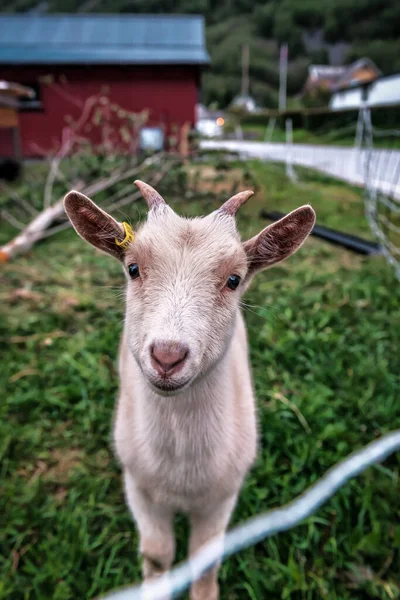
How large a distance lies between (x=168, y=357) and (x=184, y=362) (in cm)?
6

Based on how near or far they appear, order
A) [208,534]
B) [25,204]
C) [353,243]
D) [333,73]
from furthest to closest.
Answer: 1. [333,73]
2. [25,204]
3. [353,243]
4. [208,534]

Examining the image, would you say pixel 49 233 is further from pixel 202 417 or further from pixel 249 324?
pixel 202 417

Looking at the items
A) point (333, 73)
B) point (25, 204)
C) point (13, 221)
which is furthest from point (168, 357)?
point (333, 73)

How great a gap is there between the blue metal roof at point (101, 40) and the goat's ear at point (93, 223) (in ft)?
52.6

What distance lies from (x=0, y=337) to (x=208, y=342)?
133 inches

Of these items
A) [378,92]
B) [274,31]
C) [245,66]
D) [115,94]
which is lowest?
[245,66]

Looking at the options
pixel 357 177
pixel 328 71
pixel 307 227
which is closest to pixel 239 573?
pixel 307 227

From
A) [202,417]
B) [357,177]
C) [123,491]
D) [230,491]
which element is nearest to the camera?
[202,417]

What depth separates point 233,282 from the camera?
5.53ft

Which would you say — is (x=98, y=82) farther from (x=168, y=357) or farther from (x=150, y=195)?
(x=168, y=357)

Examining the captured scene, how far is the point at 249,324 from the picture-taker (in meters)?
4.45

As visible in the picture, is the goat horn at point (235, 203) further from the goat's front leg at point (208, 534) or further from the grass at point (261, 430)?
the goat's front leg at point (208, 534)

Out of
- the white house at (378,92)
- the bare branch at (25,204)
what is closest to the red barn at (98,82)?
the white house at (378,92)

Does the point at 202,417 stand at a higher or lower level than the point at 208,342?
lower
